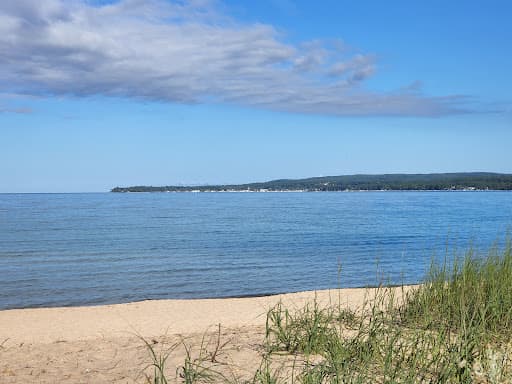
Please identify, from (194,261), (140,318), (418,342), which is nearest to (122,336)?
(140,318)

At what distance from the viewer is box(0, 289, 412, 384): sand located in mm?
6238

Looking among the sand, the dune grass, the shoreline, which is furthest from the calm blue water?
the sand

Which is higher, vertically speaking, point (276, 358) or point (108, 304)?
point (276, 358)

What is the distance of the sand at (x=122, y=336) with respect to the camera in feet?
20.5

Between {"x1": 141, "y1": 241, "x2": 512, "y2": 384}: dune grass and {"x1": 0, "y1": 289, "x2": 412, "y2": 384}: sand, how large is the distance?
472 millimetres

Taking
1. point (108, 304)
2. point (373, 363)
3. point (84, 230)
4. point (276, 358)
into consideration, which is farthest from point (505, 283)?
point (84, 230)

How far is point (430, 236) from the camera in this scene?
33500 millimetres

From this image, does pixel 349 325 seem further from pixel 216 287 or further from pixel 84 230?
pixel 84 230

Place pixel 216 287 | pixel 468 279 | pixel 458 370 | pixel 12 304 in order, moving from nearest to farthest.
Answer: pixel 458 370
pixel 468 279
pixel 12 304
pixel 216 287

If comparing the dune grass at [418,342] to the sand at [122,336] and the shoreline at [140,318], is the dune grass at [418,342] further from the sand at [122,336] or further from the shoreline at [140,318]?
the shoreline at [140,318]

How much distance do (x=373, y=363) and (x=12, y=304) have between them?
11.3 metres

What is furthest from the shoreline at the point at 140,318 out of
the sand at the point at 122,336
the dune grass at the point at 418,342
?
the dune grass at the point at 418,342

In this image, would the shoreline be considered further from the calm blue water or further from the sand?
the calm blue water

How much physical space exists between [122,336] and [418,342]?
5.25 metres
